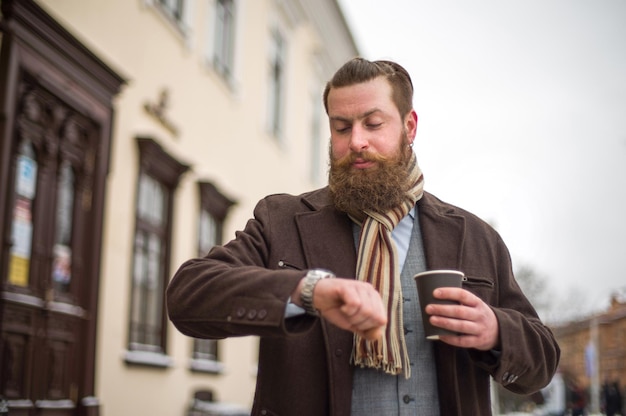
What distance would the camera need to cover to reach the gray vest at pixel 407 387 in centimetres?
219

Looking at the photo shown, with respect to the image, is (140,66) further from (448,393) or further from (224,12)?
(448,393)

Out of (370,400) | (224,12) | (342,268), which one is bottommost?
(370,400)

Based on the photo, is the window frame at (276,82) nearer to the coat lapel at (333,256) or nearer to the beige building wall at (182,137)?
the beige building wall at (182,137)

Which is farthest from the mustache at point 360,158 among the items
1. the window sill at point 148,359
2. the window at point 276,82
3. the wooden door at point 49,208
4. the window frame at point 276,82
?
the window at point 276,82

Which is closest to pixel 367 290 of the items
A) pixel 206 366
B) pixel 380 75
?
pixel 380 75

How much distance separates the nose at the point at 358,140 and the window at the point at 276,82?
13.4 m

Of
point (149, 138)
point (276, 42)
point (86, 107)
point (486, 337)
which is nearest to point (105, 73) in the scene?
point (86, 107)

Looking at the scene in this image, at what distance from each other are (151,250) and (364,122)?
8005 millimetres

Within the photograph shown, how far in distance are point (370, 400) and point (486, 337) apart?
0.37m

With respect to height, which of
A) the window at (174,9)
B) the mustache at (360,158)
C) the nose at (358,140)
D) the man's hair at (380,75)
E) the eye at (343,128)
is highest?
the window at (174,9)

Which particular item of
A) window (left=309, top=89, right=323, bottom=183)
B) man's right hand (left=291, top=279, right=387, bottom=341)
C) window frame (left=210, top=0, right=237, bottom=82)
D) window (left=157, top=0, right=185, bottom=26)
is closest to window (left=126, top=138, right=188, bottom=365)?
window (left=157, top=0, right=185, bottom=26)

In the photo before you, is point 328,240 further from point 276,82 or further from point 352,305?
point 276,82

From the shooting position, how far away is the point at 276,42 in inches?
643

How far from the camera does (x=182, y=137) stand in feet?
35.1
